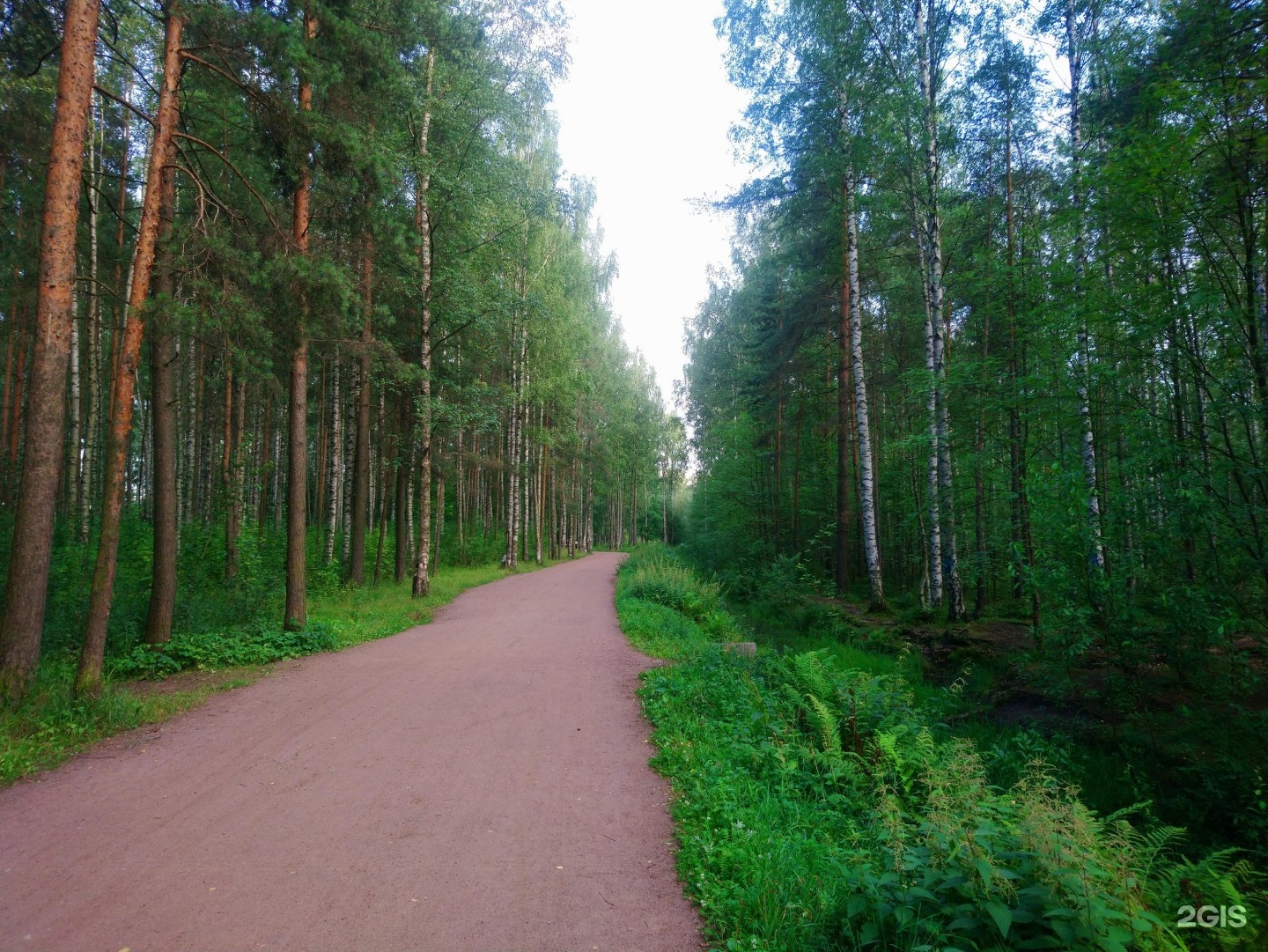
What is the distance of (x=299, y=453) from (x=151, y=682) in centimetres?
401

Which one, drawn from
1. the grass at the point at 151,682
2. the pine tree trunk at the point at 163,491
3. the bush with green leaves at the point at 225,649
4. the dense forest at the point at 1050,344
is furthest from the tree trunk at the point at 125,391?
the dense forest at the point at 1050,344

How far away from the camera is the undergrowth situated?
7.54ft

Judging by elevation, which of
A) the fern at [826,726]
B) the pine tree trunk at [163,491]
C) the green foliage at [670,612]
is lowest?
the green foliage at [670,612]

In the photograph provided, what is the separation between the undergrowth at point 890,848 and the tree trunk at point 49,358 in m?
6.78

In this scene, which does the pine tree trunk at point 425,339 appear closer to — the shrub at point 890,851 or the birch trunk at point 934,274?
the shrub at point 890,851

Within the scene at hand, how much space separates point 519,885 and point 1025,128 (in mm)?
17311

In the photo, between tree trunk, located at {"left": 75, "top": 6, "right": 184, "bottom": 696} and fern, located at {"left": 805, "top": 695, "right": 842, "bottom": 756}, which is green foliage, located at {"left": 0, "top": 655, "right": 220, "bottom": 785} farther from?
fern, located at {"left": 805, "top": 695, "right": 842, "bottom": 756}

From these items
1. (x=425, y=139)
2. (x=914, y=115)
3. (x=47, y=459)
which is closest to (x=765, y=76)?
(x=914, y=115)

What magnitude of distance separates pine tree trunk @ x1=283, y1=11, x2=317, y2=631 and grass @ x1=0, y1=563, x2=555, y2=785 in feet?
1.77

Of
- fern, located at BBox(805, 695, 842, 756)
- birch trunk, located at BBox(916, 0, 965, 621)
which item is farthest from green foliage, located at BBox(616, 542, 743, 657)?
birch trunk, located at BBox(916, 0, 965, 621)

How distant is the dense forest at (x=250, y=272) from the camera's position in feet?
21.5

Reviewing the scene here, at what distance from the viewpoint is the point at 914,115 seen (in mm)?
11812

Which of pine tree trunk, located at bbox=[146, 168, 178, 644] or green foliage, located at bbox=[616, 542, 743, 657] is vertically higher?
pine tree trunk, located at bbox=[146, 168, 178, 644]

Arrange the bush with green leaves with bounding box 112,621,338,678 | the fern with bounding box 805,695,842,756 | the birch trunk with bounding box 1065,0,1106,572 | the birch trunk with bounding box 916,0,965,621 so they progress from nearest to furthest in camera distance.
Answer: the fern with bounding box 805,695,842,756 < the birch trunk with bounding box 1065,0,1106,572 < the bush with green leaves with bounding box 112,621,338,678 < the birch trunk with bounding box 916,0,965,621
